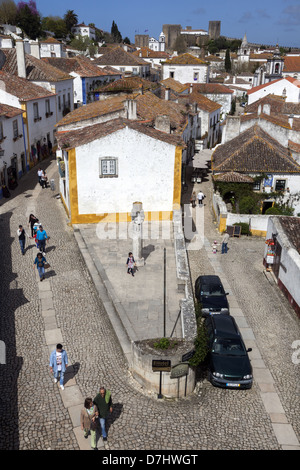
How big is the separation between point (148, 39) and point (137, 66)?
A: 86131 millimetres

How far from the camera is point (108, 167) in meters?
22.3

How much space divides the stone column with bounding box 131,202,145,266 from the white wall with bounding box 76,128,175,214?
4.98 metres

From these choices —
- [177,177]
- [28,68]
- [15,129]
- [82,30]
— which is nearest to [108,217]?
[177,177]

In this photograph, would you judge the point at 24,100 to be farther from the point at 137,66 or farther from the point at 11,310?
the point at 137,66

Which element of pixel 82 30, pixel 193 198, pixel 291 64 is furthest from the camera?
pixel 82 30

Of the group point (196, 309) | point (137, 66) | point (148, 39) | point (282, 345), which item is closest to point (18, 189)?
point (196, 309)

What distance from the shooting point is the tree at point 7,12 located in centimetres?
8550

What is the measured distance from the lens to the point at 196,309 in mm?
14977

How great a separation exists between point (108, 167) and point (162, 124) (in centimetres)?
566

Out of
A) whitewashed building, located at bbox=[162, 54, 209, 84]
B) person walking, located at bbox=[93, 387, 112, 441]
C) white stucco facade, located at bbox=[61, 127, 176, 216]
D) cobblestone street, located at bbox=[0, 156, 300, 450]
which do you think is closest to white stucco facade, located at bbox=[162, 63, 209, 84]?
whitewashed building, located at bbox=[162, 54, 209, 84]

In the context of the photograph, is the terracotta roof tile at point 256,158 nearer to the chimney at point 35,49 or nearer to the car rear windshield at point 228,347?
the car rear windshield at point 228,347

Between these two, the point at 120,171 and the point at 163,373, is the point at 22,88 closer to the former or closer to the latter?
the point at 120,171

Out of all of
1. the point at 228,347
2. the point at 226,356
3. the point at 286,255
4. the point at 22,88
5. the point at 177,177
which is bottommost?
the point at 226,356

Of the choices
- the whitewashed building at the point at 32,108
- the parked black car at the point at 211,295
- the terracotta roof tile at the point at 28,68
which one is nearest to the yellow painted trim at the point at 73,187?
the parked black car at the point at 211,295
